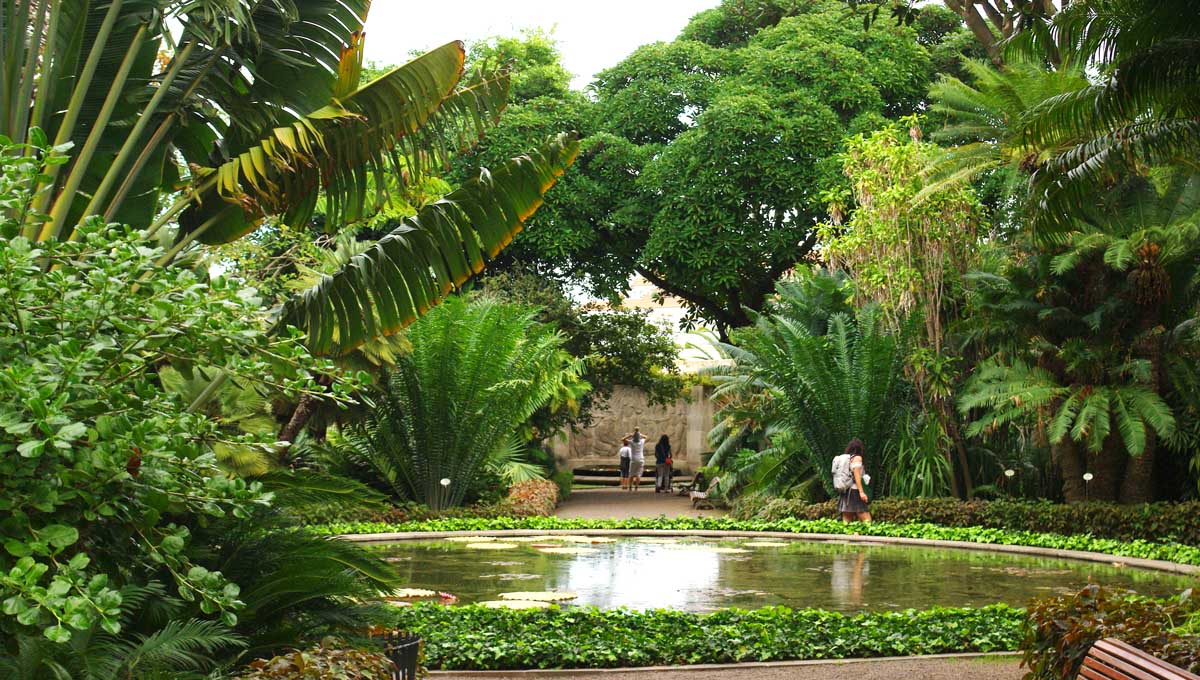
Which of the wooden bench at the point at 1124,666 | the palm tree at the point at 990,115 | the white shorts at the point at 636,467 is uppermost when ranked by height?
the palm tree at the point at 990,115

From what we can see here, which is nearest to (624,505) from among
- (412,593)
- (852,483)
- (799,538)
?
(852,483)

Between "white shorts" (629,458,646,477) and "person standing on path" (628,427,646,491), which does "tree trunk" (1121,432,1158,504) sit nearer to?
"person standing on path" (628,427,646,491)

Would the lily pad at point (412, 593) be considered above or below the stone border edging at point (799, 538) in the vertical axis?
below

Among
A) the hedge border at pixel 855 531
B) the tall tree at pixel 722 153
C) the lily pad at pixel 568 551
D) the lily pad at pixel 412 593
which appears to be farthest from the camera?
the tall tree at pixel 722 153

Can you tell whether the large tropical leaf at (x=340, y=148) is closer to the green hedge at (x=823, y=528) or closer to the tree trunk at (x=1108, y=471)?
the green hedge at (x=823, y=528)

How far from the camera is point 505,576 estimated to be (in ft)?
38.5

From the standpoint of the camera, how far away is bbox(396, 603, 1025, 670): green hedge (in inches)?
293

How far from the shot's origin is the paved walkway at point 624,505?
21031 mm

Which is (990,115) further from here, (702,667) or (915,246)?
(702,667)

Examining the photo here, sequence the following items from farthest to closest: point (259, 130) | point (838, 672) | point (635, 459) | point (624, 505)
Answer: point (635, 459)
point (624, 505)
point (259, 130)
point (838, 672)

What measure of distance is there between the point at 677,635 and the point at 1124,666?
4.04m

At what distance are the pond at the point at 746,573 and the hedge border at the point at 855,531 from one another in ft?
1.43

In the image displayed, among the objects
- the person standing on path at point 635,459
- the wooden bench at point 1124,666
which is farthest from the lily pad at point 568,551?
the person standing on path at point 635,459

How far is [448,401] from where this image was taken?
18672 millimetres
